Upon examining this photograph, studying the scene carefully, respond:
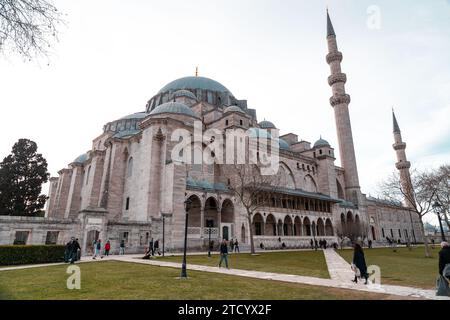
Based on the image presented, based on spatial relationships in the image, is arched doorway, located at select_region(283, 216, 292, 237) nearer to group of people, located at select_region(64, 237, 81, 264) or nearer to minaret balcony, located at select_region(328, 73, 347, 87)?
minaret balcony, located at select_region(328, 73, 347, 87)

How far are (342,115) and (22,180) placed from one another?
4750cm

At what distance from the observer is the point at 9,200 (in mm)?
30703

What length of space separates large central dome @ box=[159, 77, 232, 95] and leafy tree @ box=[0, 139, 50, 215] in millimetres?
21906

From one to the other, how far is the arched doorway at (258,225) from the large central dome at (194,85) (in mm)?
23758

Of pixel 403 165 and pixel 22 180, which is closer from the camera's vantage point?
pixel 22 180

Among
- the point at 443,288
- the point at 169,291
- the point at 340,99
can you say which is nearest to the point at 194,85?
the point at 340,99

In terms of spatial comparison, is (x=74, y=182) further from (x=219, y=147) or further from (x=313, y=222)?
(x=313, y=222)

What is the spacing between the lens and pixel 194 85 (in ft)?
153

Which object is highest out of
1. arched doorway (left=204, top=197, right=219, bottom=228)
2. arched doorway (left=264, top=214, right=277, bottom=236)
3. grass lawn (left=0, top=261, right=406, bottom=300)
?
arched doorway (left=204, top=197, right=219, bottom=228)

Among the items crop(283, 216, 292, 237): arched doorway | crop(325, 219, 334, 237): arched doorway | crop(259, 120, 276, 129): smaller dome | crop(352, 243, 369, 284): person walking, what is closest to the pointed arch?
crop(325, 219, 334, 237): arched doorway

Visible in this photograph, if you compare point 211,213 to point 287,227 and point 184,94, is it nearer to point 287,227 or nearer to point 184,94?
point 287,227

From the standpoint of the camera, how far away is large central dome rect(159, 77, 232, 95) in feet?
152
